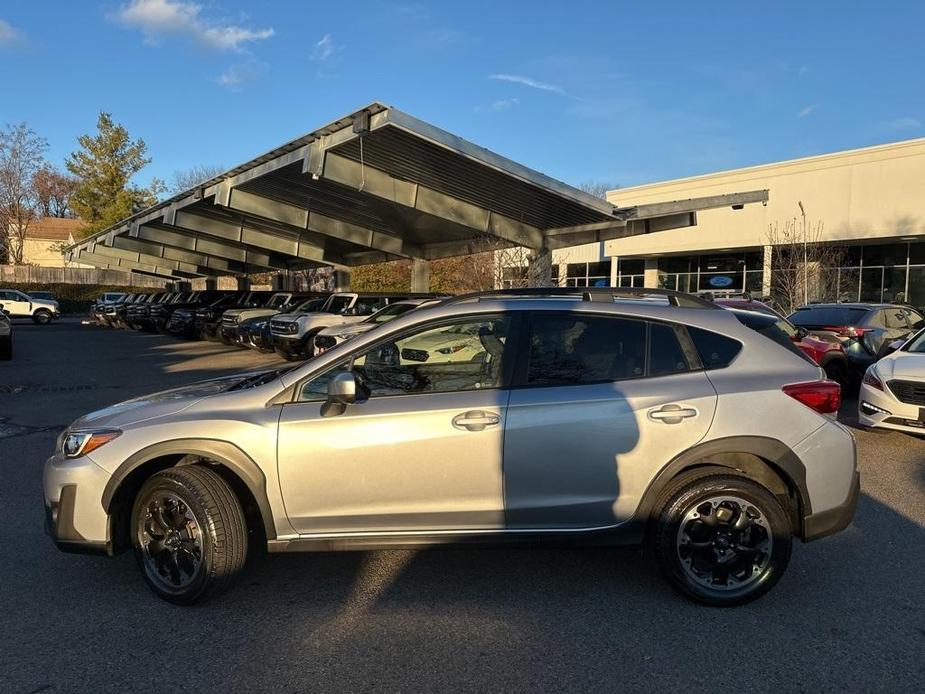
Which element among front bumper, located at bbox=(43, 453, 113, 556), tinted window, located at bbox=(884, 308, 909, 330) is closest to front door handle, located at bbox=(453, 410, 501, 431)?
front bumper, located at bbox=(43, 453, 113, 556)

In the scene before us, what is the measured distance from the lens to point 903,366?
7.20 meters

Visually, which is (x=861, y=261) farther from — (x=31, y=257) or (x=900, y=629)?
(x=31, y=257)

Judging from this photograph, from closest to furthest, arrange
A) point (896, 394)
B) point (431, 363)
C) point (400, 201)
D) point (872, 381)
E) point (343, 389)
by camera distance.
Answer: point (343, 389), point (431, 363), point (896, 394), point (872, 381), point (400, 201)

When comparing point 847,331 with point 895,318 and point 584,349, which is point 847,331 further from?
point 584,349

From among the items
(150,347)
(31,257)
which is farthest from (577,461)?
(31,257)

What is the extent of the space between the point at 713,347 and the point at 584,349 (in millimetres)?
734

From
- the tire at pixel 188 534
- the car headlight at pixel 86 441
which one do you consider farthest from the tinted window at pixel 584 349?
the car headlight at pixel 86 441

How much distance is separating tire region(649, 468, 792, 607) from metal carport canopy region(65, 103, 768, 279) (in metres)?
9.63

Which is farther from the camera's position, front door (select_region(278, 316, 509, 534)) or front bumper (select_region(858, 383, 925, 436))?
front bumper (select_region(858, 383, 925, 436))

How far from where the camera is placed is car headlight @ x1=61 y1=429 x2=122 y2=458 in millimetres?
3664

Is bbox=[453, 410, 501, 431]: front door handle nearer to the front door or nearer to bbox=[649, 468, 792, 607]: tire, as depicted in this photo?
the front door

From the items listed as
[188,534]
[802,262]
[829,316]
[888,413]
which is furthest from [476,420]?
[802,262]

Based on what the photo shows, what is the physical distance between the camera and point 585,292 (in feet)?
13.5

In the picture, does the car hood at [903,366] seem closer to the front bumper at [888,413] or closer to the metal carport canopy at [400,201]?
the front bumper at [888,413]
